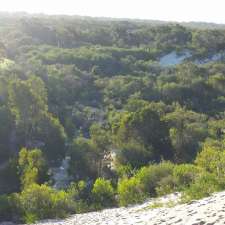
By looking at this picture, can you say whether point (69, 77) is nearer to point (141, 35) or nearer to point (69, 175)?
point (69, 175)

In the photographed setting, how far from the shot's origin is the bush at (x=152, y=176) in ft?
118

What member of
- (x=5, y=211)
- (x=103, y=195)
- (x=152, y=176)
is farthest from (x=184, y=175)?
(x=5, y=211)

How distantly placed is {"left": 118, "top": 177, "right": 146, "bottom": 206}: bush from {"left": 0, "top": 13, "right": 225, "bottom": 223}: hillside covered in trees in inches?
2.6

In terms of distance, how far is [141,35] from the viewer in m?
132

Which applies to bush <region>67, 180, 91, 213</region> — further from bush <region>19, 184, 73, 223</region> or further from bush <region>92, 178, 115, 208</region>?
bush <region>92, 178, 115, 208</region>

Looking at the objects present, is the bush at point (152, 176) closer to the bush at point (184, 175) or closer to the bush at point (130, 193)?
the bush at point (130, 193)

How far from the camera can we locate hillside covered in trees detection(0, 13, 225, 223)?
35094mm

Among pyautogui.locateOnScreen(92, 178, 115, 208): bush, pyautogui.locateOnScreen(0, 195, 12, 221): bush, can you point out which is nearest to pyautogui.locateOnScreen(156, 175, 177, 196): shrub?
pyautogui.locateOnScreen(92, 178, 115, 208): bush

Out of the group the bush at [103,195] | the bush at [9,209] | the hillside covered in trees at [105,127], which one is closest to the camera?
the hillside covered in trees at [105,127]

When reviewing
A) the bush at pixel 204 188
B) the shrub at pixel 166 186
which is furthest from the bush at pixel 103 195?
the bush at pixel 204 188

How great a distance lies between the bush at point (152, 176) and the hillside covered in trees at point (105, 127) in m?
0.07

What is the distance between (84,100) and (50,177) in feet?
111

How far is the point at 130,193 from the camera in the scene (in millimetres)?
34219

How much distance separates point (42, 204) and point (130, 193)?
5.17 metres
